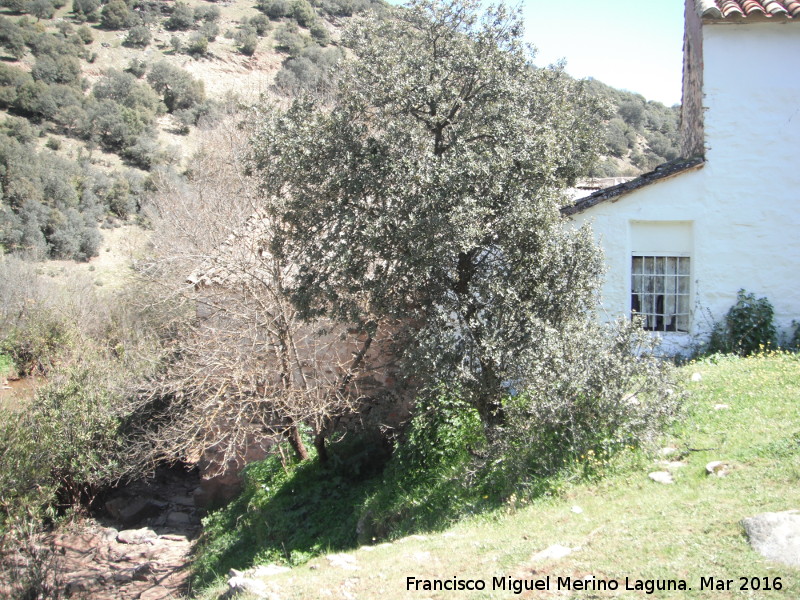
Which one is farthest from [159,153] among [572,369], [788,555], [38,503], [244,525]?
[788,555]

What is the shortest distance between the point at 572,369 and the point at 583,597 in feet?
8.78

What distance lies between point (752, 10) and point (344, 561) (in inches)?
411

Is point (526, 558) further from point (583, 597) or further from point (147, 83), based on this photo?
point (147, 83)

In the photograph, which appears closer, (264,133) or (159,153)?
(264,133)

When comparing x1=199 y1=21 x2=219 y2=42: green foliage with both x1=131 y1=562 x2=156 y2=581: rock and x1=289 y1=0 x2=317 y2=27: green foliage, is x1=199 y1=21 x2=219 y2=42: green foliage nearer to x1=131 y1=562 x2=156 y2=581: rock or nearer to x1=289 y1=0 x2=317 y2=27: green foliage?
x1=289 y1=0 x2=317 y2=27: green foliage

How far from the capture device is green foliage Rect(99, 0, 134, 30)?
4681 centimetres

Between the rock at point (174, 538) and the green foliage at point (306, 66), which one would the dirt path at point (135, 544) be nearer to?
the rock at point (174, 538)

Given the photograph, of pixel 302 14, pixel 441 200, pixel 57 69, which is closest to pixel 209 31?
pixel 302 14

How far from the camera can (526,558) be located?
5.14m

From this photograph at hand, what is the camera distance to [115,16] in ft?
153

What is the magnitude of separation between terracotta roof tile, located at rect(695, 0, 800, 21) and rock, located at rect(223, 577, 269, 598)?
10667mm

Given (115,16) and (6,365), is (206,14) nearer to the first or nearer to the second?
(115,16)

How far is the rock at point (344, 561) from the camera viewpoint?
20.4 ft

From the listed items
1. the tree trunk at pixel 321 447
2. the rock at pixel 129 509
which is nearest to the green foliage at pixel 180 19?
the rock at pixel 129 509
